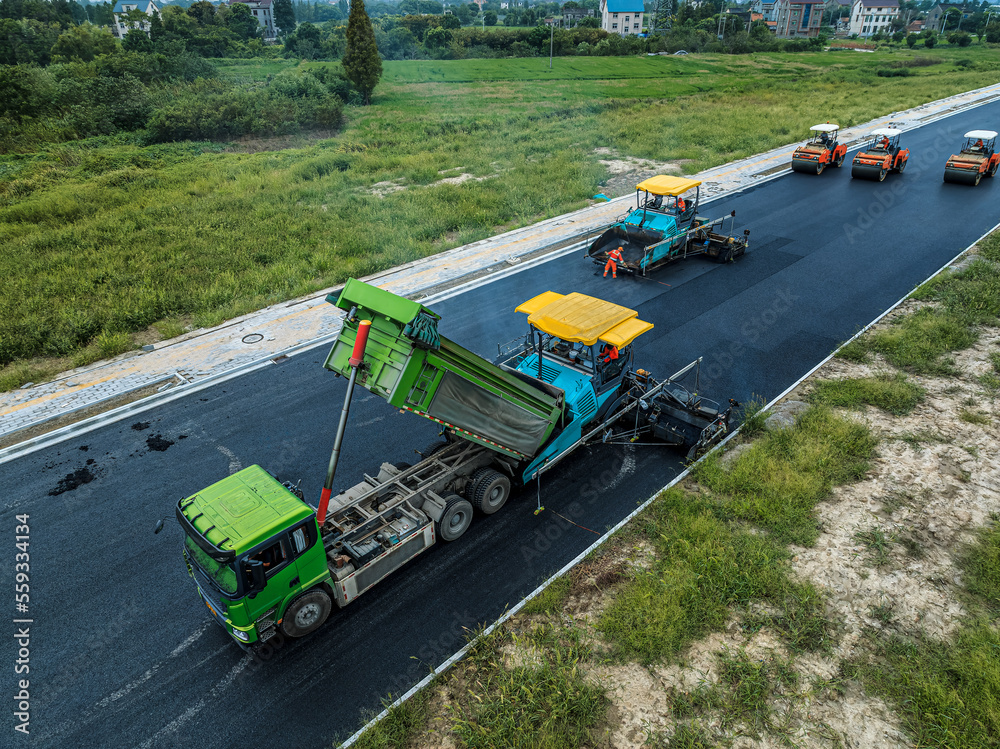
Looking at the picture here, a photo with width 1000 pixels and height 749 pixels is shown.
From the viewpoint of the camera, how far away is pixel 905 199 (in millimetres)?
24875

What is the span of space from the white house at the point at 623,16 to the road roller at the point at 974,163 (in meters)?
106

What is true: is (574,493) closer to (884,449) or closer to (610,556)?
(610,556)

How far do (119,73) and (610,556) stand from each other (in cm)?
5444

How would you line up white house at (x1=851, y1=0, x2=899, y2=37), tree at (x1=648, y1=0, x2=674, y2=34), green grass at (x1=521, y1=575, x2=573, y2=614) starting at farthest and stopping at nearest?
1. white house at (x1=851, y1=0, x2=899, y2=37)
2. tree at (x1=648, y1=0, x2=674, y2=34)
3. green grass at (x1=521, y1=575, x2=573, y2=614)

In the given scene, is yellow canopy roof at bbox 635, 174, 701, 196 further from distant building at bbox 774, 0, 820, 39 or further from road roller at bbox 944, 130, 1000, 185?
distant building at bbox 774, 0, 820, 39

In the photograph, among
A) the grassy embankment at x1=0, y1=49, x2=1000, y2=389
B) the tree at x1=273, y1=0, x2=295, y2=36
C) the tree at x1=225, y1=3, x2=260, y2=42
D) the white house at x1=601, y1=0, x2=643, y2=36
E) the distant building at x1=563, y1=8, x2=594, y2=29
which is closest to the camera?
the grassy embankment at x1=0, y1=49, x2=1000, y2=389

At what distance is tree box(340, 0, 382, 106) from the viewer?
46.8m

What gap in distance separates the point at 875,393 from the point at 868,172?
64.8ft

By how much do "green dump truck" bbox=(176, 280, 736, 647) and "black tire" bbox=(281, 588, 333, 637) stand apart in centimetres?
2

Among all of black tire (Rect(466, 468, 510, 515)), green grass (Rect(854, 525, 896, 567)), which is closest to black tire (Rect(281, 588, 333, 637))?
black tire (Rect(466, 468, 510, 515))

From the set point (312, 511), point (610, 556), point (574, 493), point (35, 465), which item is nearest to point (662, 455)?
point (574, 493)

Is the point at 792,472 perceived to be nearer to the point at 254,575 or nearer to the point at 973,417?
the point at 973,417

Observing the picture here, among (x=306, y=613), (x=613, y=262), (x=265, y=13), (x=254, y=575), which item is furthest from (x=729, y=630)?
(x=265, y=13)

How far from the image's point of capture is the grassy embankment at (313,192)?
57.1 ft
